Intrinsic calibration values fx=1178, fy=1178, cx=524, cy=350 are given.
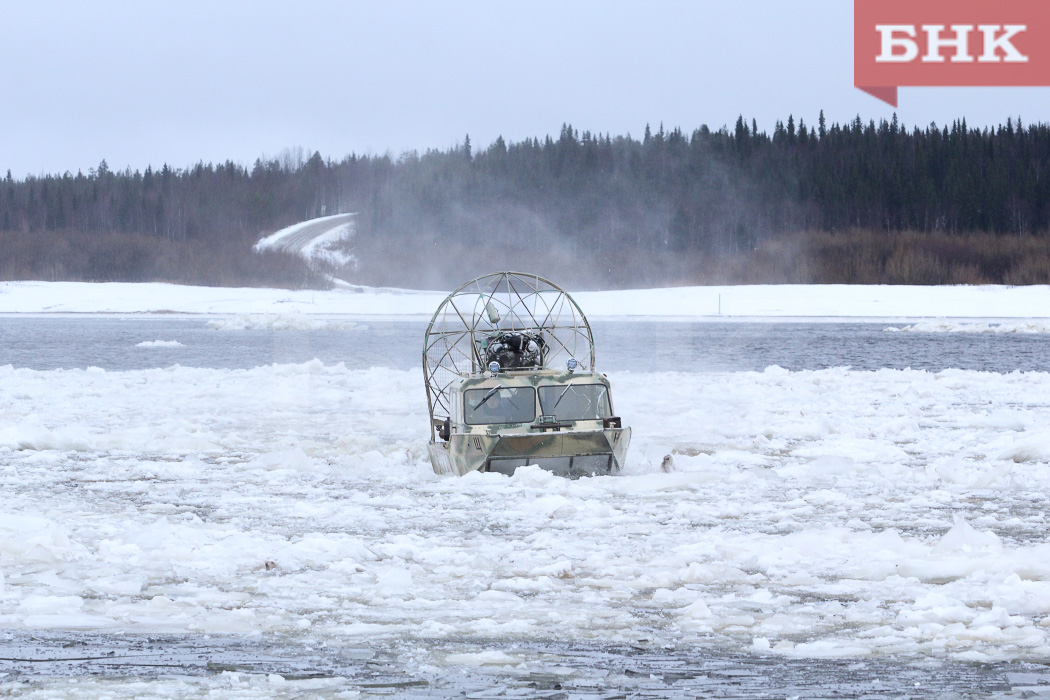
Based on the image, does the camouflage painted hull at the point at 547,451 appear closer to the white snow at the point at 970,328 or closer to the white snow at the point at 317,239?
the white snow at the point at 970,328

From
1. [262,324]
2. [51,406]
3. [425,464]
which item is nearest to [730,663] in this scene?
[425,464]

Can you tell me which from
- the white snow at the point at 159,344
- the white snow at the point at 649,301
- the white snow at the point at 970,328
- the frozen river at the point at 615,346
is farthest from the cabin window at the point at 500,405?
the white snow at the point at 649,301

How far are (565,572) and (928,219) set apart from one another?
3921 inches

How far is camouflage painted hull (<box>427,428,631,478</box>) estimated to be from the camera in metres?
13.6

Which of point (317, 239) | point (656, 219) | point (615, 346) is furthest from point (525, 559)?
point (317, 239)

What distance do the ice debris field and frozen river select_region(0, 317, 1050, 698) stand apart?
1.6 inches

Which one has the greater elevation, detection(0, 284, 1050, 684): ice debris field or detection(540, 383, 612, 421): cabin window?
detection(540, 383, 612, 421): cabin window

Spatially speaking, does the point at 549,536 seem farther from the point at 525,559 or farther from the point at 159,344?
the point at 159,344

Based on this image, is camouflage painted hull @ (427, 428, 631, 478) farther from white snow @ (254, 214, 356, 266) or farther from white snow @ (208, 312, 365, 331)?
white snow @ (254, 214, 356, 266)

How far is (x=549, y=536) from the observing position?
430 inches

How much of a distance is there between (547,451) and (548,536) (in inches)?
108

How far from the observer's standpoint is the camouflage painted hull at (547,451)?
13562 millimetres

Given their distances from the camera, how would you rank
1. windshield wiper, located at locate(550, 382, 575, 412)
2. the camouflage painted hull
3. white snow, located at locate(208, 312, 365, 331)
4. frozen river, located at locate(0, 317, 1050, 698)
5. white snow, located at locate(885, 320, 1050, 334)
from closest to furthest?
1. frozen river, located at locate(0, 317, 1050, 698)
2. the camouflage painted hull
3. windshield wiper, located at locate(550, 382, 575, 412)
4. white snow, located at locate(885, 320, 1050, 334)
5. white snow, located at locate(208, 312, 365, 331)

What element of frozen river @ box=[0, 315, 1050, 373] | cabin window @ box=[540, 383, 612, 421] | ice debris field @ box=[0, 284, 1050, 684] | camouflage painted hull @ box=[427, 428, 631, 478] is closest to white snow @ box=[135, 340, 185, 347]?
frozen river @ box=[0, 315, 1050, 373]
